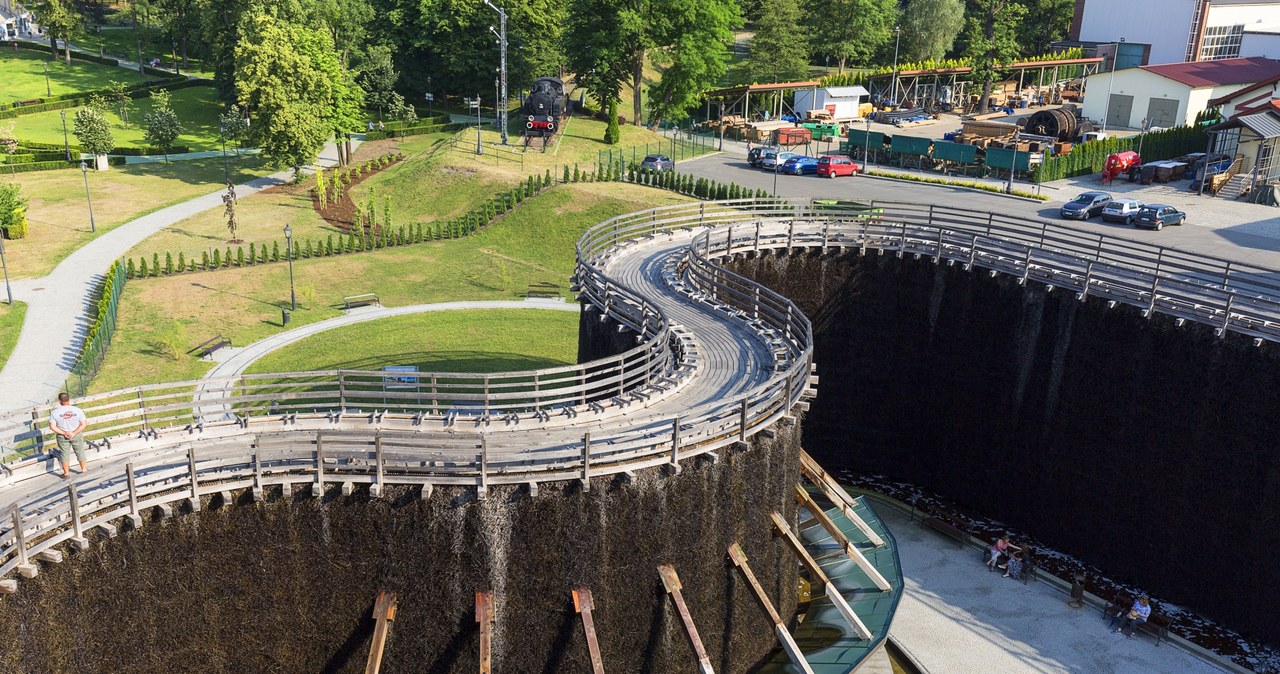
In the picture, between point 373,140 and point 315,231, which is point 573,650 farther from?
point 373,140

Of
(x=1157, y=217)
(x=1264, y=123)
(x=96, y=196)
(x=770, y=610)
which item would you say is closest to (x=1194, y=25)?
(x=1264, y=123)

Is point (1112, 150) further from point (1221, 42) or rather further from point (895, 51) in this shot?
point (895, 51)

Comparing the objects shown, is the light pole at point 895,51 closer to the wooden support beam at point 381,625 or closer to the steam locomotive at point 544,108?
the steam locomotive at point 544,108

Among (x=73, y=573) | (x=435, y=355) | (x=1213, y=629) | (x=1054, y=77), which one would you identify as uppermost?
(x=1054, y=77)

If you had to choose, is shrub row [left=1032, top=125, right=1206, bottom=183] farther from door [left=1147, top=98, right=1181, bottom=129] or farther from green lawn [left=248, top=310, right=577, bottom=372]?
green lawn [left=248, top=310, right=577, bottom=372]

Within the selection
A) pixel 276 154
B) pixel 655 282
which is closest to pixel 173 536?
pixel 655 282

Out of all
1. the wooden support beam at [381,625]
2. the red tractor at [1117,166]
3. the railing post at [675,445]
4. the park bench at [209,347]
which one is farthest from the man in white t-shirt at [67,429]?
the red tractor at [1117,166]
